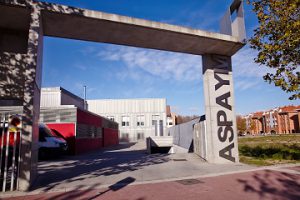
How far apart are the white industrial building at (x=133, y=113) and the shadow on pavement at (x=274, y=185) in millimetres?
49357

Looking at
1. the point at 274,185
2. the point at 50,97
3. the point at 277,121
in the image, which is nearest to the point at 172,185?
the point at 274,185

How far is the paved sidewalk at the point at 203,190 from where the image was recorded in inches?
261

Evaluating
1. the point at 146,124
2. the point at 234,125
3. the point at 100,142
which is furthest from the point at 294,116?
the point at 234,125

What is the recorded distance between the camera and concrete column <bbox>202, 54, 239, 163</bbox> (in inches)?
510

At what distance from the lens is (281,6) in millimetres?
11352

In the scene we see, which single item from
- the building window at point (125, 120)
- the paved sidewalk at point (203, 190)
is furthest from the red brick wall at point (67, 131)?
the building window at point (125, 120)

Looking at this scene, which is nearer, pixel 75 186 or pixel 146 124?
pixel 75 186

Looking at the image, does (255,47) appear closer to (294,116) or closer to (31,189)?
(31,189)

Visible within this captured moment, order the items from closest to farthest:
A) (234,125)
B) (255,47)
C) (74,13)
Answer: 1. (74,13)
2. (255,47)
3. (234,125)

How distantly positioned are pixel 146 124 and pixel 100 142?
2974 centimetres

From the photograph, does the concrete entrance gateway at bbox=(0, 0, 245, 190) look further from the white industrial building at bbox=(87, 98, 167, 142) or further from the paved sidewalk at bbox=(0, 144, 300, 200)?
the white industrial building at bbox=(87, 98, 167, 142)

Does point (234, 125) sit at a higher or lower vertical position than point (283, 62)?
lower

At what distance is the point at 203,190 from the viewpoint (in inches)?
290

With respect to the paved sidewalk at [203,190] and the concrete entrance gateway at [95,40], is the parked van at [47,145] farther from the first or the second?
the paved sidewalk at [203,190]
